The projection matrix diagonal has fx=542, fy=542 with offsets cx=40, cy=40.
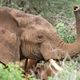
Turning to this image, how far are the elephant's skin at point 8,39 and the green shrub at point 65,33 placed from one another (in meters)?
1.69

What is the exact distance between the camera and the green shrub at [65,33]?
774 cm

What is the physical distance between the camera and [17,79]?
487 cm

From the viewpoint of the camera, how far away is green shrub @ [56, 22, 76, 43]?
7.74 meters

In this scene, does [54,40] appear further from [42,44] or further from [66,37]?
[66,37]

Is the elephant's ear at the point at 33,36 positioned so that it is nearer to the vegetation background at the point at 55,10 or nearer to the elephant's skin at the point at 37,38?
the elephant's skin at the point at 37,38

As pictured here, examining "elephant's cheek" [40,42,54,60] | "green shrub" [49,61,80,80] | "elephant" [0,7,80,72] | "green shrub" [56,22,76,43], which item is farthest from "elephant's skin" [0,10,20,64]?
"green shrub" [56,22,76,43]

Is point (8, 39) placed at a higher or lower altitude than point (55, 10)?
higher

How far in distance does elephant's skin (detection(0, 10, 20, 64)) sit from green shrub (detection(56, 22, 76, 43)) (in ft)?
5.53

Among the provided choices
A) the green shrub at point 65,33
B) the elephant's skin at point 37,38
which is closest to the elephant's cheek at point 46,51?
the elephant's skin at point 37,38

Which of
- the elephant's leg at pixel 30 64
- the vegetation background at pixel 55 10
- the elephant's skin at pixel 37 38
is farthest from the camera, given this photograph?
the vegetation background at pixel 55 10

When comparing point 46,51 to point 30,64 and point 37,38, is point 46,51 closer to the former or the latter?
point 37,38

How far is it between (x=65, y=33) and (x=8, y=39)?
1982 millimetres

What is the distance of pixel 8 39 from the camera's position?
6.12m

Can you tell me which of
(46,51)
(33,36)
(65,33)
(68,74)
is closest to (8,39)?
(33,36)
